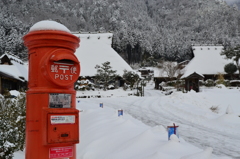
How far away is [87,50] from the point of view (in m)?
43.9

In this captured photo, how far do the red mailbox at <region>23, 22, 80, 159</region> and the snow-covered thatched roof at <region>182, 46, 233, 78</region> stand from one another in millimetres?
39507

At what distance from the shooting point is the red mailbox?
7.87ft

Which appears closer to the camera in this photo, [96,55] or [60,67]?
[60,67]

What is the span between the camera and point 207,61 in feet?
151

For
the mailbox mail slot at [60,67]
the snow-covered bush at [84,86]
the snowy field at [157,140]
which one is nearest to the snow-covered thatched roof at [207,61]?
the snow-covered bush at [84,86]

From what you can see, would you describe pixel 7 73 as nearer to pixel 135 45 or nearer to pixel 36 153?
pixel 36 153

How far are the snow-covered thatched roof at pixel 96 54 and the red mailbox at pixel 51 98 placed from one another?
1344 inches

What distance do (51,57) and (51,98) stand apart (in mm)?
431

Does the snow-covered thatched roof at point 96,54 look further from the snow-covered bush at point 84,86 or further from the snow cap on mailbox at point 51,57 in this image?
the snow cap on mailbox at point 51,57

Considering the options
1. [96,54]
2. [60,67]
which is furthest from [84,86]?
[60,67]

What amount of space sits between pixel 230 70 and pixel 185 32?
6183 cm

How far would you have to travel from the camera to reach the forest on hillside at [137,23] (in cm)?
7094

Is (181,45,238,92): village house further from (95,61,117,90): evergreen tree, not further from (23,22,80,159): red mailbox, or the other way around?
(23,22,80,159): red mailbox

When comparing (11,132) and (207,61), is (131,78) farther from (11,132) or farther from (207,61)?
(11,132)
